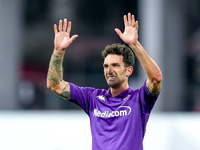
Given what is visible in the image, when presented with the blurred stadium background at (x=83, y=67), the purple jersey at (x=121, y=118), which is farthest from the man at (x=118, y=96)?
the blurred stadium background at (x=83, y=67)

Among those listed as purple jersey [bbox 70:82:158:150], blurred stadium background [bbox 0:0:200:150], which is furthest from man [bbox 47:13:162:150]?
blurred stadium background [bbox 0:0:200:150]

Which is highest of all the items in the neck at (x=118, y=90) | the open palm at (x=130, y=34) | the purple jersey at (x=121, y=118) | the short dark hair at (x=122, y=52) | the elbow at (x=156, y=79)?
the open palm at (x=130, y=34)

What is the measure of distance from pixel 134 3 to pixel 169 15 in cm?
650

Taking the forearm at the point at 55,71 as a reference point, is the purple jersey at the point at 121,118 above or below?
below

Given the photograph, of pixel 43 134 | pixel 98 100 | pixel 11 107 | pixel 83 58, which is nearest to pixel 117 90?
pixel 98 100

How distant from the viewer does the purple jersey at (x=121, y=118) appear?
146 inches

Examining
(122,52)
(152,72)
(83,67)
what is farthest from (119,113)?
(83,67)

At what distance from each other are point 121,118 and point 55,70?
0.83 meters

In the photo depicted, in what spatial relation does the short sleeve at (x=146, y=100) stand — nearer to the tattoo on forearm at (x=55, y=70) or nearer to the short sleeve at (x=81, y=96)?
the short sleeve at (x=81, y=96)

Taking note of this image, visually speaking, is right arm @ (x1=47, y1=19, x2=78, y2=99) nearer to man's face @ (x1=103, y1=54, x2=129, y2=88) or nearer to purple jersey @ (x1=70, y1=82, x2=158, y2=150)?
purple jersey @ (x1=70, y1=82, x2=158, y2=150)

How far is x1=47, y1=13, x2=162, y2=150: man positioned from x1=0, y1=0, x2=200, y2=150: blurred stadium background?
2191 millimetres

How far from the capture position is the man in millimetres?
3729

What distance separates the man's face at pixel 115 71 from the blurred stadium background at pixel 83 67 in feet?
7.97

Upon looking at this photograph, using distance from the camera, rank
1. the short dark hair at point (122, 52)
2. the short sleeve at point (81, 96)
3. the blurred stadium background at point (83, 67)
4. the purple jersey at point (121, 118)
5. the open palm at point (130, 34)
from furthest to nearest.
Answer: the blurred stadium background at point (83, 67), the short sleeve at point (81, 96), the short dark hair at point (122, 52), the open palm at point (130, 34), the purple jersey at point (121, 118)
